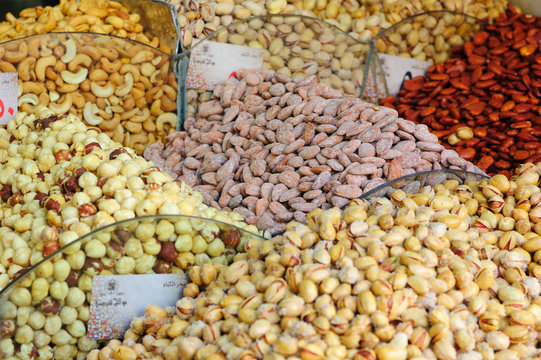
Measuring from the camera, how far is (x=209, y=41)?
2.11 meters

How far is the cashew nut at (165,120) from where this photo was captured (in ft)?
6.91

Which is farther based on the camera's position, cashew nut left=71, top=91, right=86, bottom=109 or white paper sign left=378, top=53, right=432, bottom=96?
white paper sign left=378, top=53, right=432, bottom=96

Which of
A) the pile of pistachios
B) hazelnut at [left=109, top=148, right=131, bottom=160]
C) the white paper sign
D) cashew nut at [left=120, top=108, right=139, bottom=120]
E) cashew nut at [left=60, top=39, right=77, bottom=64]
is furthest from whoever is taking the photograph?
the white paper sign

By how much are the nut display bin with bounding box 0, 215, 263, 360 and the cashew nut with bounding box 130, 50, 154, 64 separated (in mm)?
986

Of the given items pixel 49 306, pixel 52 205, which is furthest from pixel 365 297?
pixel 52 205

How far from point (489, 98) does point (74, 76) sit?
153cm

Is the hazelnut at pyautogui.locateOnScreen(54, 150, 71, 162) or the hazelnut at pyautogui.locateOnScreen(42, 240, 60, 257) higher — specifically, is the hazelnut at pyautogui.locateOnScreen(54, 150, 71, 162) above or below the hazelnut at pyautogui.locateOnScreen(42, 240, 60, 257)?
below

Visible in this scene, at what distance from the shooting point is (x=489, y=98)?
216 centimetres

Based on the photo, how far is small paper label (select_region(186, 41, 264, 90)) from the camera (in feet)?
6.90

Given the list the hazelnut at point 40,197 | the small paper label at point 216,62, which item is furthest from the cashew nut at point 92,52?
the hazelnut at point 40,197

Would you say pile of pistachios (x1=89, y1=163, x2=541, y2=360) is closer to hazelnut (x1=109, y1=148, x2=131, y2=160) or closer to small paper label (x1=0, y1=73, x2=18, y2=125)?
hazelnut (x1=109, y1=148, x2=131, y2=160)

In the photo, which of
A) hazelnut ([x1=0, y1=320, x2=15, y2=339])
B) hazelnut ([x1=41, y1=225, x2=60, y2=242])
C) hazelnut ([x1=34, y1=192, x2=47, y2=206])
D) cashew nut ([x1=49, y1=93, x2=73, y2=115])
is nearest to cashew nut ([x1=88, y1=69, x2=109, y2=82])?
cashew nut ([x1=49, y1=93, x2=73, y2=115])

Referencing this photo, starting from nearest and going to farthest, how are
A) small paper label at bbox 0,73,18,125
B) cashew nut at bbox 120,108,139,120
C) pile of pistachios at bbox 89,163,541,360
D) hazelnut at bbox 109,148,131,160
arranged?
pile of pistachios at bbox 89,163,541,360 < hazelnut at bbox 109,148,131,160 < small paper label at bbox 0,73,18,125 < cashew nut at bbox 120,108,139,120

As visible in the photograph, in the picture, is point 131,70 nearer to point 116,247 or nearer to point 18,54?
point 18,54
